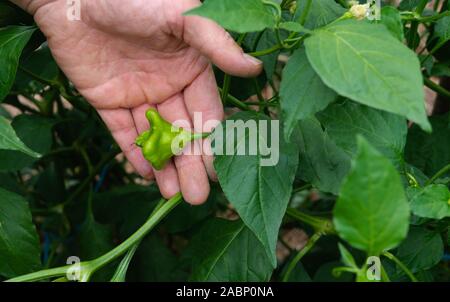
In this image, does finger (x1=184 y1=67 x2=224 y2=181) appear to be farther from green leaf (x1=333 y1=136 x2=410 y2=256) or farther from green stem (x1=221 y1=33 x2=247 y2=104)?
green leaf (x1=333 y1=136 x2=410 y2=256)

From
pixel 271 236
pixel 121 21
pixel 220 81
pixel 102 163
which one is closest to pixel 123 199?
pixel 102 163

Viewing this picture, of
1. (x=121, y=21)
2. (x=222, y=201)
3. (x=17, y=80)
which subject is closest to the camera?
(x=121, y=21)

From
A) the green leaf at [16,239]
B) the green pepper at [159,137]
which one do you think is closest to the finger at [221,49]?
the green pepper at [159,137]

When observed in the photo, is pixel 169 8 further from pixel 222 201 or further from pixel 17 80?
pixel 222 201

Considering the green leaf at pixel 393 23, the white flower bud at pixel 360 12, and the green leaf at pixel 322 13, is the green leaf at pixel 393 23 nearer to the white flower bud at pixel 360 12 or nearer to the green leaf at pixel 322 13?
the white flower bud at pixel 360 12

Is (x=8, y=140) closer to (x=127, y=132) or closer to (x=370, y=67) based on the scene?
(x=127, y=132)

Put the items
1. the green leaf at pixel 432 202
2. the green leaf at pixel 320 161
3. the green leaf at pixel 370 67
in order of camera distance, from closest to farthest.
Result: the green leaf at pixel 370 67 < the green leaf at pixel 432 202 < the green leaf at pixel 320 161
